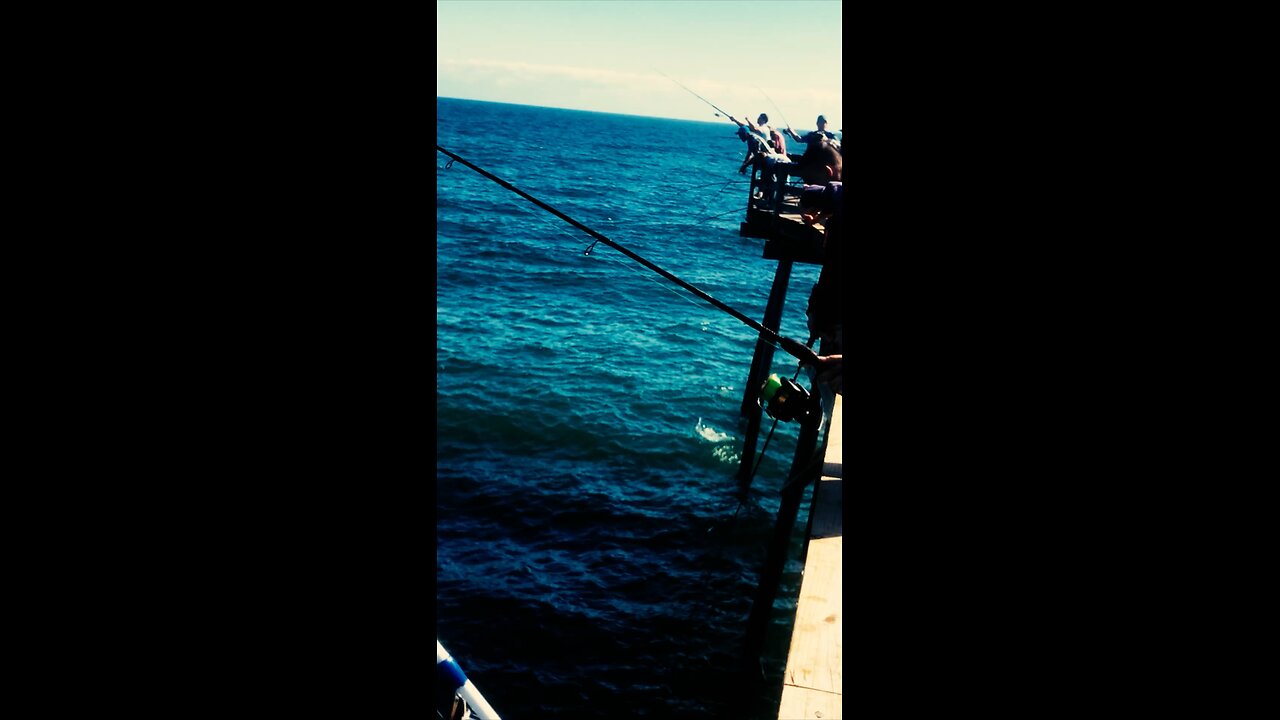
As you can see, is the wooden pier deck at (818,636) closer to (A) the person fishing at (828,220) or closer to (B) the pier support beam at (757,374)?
(A) the person fishing at (828,220)

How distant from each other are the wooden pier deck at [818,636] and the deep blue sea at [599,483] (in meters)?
2.23

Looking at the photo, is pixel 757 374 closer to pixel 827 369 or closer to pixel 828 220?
A: pixel 827 369

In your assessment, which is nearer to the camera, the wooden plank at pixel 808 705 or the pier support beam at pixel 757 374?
the wooden plank at pixel 808 705

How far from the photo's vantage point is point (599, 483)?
47.8 ft

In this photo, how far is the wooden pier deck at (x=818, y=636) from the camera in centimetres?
435

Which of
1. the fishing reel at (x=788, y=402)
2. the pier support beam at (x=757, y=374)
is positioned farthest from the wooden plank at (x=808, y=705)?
the pier support beam at (x=757, y=374)

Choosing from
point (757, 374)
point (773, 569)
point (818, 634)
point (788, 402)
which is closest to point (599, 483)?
point (757, 374)

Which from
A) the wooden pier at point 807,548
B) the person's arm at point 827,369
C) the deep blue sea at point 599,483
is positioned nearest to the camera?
the wooden pier at point 807,548

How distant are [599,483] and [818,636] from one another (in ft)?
32.5

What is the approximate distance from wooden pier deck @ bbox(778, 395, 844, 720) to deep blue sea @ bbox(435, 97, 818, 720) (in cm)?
223
